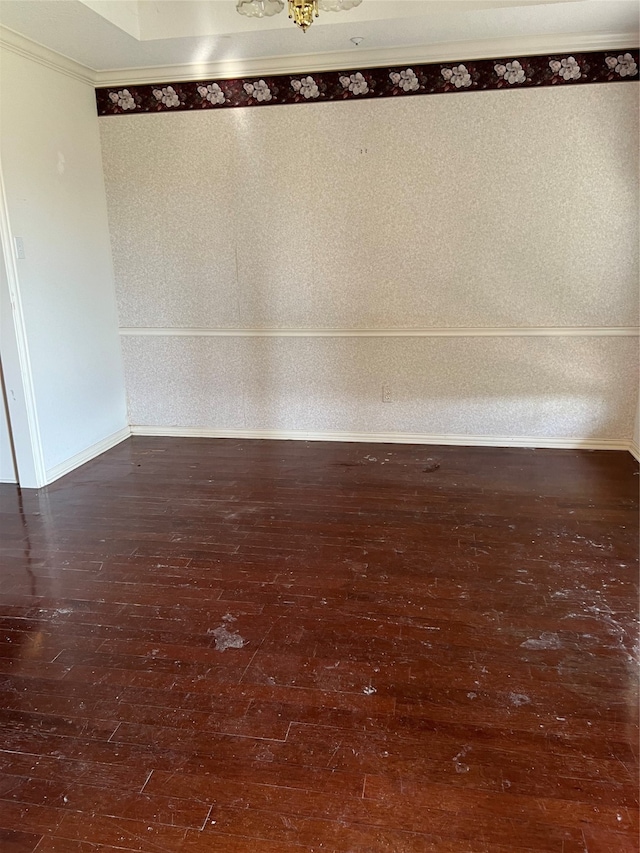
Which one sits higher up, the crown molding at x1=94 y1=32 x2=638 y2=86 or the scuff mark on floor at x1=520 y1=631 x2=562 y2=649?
the crown molding at x1=94 y1=32 x2=638 y2=86

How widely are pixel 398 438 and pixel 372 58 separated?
2.61 m

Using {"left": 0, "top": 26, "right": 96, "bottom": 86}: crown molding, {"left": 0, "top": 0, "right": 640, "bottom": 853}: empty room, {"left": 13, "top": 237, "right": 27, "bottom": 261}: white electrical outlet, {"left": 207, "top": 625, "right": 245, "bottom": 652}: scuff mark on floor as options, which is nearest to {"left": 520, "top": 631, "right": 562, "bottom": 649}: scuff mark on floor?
{"left": 0, "top": 0, "right": 640, "bottom": 853}: empty room

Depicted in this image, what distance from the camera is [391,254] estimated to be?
4.27 m

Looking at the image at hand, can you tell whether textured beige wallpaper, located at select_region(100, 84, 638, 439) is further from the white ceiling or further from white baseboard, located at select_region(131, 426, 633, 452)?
the white ceiling

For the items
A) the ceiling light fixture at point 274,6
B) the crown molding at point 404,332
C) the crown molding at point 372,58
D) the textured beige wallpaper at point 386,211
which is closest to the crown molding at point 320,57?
the crown molding at point 372,58

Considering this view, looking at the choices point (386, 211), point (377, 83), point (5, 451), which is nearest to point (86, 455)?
point (5, 451)

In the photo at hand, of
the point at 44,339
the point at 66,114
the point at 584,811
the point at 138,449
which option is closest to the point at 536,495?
the point at 584,811

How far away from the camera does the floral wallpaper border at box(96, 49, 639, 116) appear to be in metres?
3.77

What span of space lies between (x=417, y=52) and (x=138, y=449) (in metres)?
3.38

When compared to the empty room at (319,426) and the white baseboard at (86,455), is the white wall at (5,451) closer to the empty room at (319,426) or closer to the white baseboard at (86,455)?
the empty room at (319,426)

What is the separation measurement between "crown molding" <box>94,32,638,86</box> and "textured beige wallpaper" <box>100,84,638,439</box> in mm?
233

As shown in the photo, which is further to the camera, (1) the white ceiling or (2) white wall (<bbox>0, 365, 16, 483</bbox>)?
(2) white wall (<bbox>0, 365, 16, 483</bbox>)

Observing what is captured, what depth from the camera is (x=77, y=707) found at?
1974 mm

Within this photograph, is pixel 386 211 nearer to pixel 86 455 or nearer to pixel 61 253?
pixel 61 253
